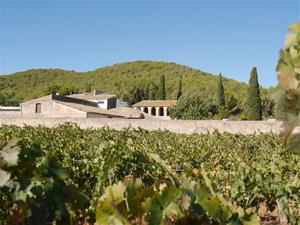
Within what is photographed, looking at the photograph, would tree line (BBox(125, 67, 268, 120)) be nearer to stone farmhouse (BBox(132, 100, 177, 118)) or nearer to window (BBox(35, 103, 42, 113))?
stone farmhouse (BBox(132, 100, 177, 118))

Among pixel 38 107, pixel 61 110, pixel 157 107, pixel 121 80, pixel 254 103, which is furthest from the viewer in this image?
pixel 121 80

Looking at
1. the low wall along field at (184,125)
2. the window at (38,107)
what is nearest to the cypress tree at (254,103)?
the low wall along field at (184,125)

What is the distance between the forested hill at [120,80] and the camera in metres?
86.9

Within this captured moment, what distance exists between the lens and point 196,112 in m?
45.9

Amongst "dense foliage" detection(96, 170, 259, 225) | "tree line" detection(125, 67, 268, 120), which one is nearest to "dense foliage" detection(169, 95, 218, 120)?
"tree line" detection(125, 67, 268, 120)

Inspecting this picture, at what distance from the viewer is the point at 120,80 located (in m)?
106

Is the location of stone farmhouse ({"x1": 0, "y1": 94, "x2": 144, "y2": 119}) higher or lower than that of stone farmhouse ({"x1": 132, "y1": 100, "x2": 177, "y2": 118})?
lower

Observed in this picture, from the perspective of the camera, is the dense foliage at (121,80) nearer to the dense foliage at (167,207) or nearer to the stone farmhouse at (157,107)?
the stone farmhouse at (157,107)

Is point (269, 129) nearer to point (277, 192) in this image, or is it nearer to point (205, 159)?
point (205, 159)

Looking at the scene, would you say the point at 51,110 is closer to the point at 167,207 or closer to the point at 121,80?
the point at 167,207

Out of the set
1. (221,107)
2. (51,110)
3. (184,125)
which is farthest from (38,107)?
(221,107)

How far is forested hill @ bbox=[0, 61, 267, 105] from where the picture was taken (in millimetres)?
86863

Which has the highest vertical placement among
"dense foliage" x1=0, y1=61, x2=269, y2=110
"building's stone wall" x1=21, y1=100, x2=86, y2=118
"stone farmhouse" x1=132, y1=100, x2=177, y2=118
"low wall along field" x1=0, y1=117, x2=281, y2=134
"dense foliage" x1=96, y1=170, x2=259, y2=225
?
"dense foliage" x1=0, y1=61, x2=269, y2=110

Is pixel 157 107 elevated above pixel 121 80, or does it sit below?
below
